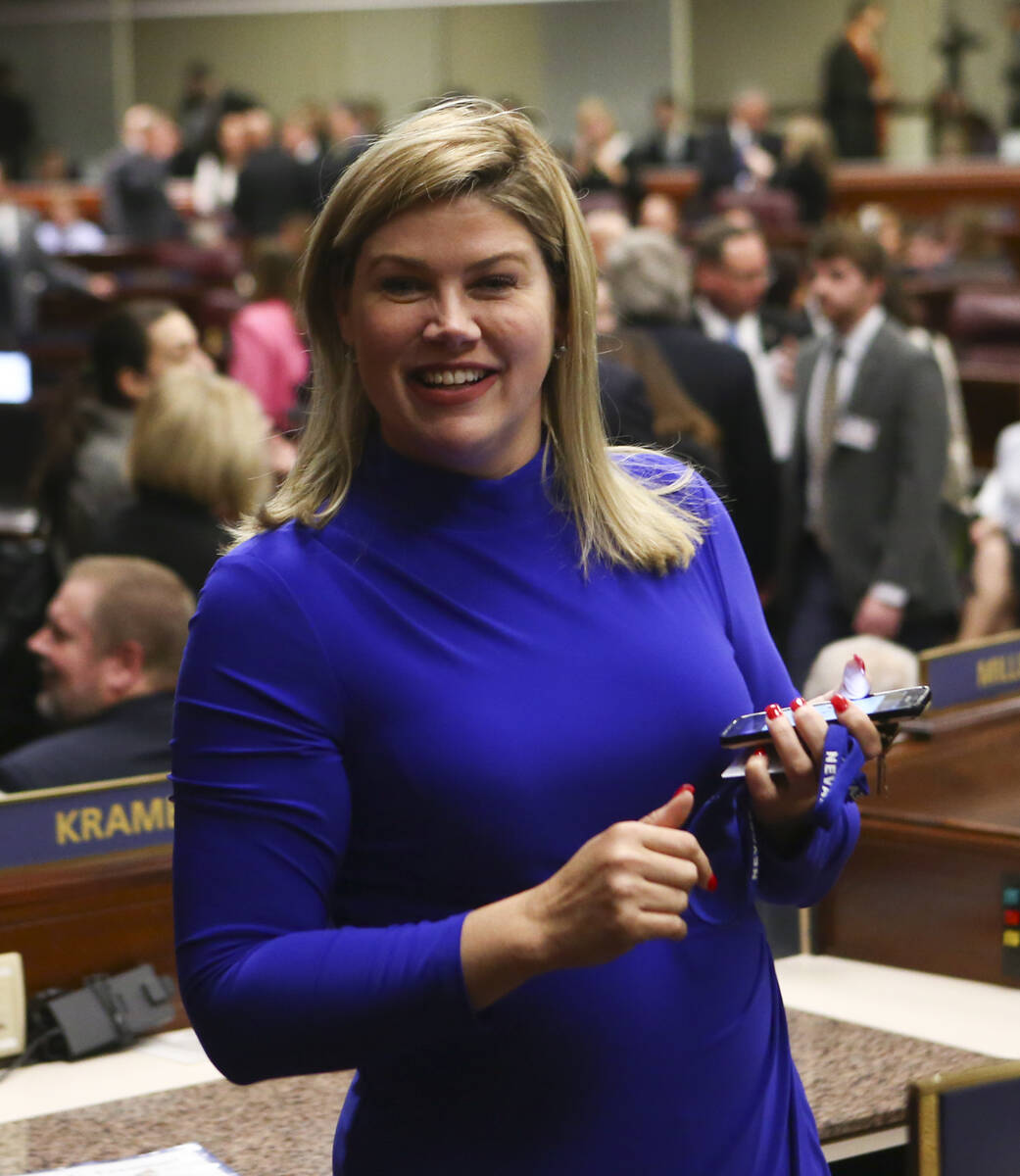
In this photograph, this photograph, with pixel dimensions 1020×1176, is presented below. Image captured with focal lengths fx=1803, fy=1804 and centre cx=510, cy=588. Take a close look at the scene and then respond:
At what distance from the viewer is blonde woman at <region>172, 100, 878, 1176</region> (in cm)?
111

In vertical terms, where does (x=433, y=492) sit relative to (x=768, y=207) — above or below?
below

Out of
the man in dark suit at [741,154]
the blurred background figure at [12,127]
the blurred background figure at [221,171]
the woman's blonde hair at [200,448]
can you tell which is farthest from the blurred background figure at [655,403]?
the blurred background figure at [12,127]

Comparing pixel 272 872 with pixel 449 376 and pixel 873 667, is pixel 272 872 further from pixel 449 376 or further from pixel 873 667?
pixel 873 667

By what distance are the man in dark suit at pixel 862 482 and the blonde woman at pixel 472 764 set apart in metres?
3.12

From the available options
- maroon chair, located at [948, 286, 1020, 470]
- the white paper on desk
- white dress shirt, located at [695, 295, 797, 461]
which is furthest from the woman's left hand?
maroon chair, located at [948, 286, 1020, 470]

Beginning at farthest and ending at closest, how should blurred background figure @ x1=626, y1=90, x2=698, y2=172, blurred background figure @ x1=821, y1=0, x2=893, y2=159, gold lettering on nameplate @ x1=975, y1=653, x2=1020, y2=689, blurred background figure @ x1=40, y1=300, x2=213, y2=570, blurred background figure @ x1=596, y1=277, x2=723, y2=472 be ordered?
blurred background figure @ x1=821, y1=0, x2=893, y2=159 < blurred background figure @ x1=626, y1=90, x2=698, y2=172 < blurred background figure @ x1=40, y1=300, x2=213, y2=570 < blurred background figure @ x1=596, y1=277, x2=723, y2=472 < gold lettering on nameplate @ x1=975, y1=653, x2=1020, y2=689

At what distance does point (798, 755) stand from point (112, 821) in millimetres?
1333

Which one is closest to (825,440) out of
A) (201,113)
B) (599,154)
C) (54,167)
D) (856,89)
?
(599,154)

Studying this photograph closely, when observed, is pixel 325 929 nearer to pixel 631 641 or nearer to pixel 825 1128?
pixel 631 641

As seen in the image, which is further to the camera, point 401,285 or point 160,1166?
point 160,1166

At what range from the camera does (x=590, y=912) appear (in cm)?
107

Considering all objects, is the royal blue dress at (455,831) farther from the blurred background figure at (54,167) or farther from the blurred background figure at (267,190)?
the blurred background figure at (54,167)

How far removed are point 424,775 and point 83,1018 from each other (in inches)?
48.8

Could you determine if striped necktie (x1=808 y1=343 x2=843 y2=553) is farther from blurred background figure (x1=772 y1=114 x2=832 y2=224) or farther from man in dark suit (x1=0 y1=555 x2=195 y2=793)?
blurred background figure (x1=772 y1=114 x2=832 y2=224)
